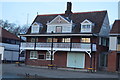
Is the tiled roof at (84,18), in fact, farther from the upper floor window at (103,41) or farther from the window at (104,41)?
the window at (104,41)

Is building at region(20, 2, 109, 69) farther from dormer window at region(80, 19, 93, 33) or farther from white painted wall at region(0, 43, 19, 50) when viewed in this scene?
white painted wall at region(0, 43, 19, 50)

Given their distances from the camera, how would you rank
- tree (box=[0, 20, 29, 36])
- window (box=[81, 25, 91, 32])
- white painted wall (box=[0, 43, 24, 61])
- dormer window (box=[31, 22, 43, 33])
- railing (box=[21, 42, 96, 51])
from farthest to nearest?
tree (box=[0, 20, 29, 36])
white painted wall (box=[0, 43, 24, 61])
dormer window (box=[31, 22, 43, 33])
window (box=[81, 25, 91, 32])
railing (box=[21, 42, 96, 51])

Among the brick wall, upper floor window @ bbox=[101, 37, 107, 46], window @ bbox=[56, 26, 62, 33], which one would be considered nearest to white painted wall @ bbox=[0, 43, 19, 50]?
window @ bbox=[56, 26, 62, 33]

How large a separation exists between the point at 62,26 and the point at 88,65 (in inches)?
287

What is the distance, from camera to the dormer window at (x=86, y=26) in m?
31.9

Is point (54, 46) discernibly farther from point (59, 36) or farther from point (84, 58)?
point (84, 58)

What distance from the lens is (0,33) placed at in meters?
42.6

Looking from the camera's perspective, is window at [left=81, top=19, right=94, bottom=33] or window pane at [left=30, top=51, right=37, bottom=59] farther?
window pane at [left=30, top=51, right=37, bottom=59]

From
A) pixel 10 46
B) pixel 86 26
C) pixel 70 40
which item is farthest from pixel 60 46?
pixel 10 46

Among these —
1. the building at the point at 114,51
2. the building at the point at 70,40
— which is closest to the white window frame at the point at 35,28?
the building at the point at 70,40

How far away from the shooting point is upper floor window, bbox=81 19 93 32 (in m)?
31.9

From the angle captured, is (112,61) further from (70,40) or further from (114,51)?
(70,40)

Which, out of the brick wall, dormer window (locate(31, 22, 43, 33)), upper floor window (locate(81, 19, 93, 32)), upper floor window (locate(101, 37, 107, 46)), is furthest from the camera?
dormer window (locate(31, 22, 43, 33))

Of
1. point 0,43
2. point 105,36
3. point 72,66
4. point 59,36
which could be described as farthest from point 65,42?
point 0,43
